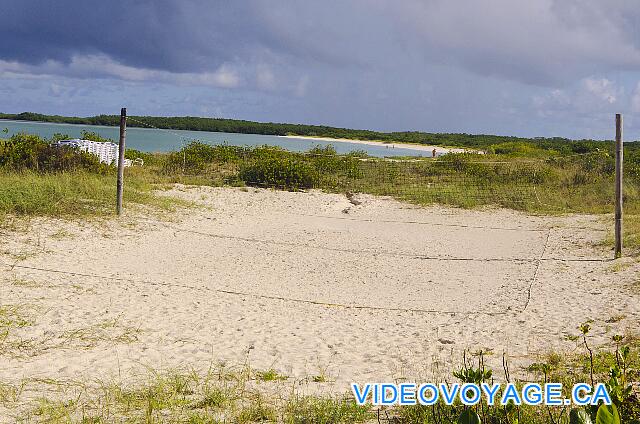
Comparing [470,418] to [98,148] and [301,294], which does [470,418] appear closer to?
[301,294]

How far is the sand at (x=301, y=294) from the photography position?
4.99 metres

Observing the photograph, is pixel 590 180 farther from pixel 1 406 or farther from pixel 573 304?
pixel 1 406

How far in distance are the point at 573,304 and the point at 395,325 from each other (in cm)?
214

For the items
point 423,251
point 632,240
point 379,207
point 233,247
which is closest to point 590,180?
point 379,207

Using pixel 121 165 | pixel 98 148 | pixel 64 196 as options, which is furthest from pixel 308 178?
pixel 64 196

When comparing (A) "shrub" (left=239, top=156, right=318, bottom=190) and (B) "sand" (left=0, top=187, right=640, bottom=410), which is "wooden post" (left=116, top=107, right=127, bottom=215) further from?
(A) "shrub" (left=239, top=156, right=318, bottom=190)

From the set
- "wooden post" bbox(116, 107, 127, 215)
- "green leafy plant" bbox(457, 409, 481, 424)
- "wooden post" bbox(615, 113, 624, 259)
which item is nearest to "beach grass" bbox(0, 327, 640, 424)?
"green leafy plant" bbox(457, 409, 481, 424)

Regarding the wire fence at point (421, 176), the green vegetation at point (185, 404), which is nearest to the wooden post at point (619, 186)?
the wire fence at point (421, 176)

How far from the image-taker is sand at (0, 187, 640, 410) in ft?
16.4

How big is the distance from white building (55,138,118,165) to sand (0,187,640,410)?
16.6 ft

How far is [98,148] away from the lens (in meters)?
17.1

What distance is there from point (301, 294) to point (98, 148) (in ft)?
37.7

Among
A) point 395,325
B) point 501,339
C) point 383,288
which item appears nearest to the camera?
point 501,339

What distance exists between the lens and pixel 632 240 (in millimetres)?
10078
